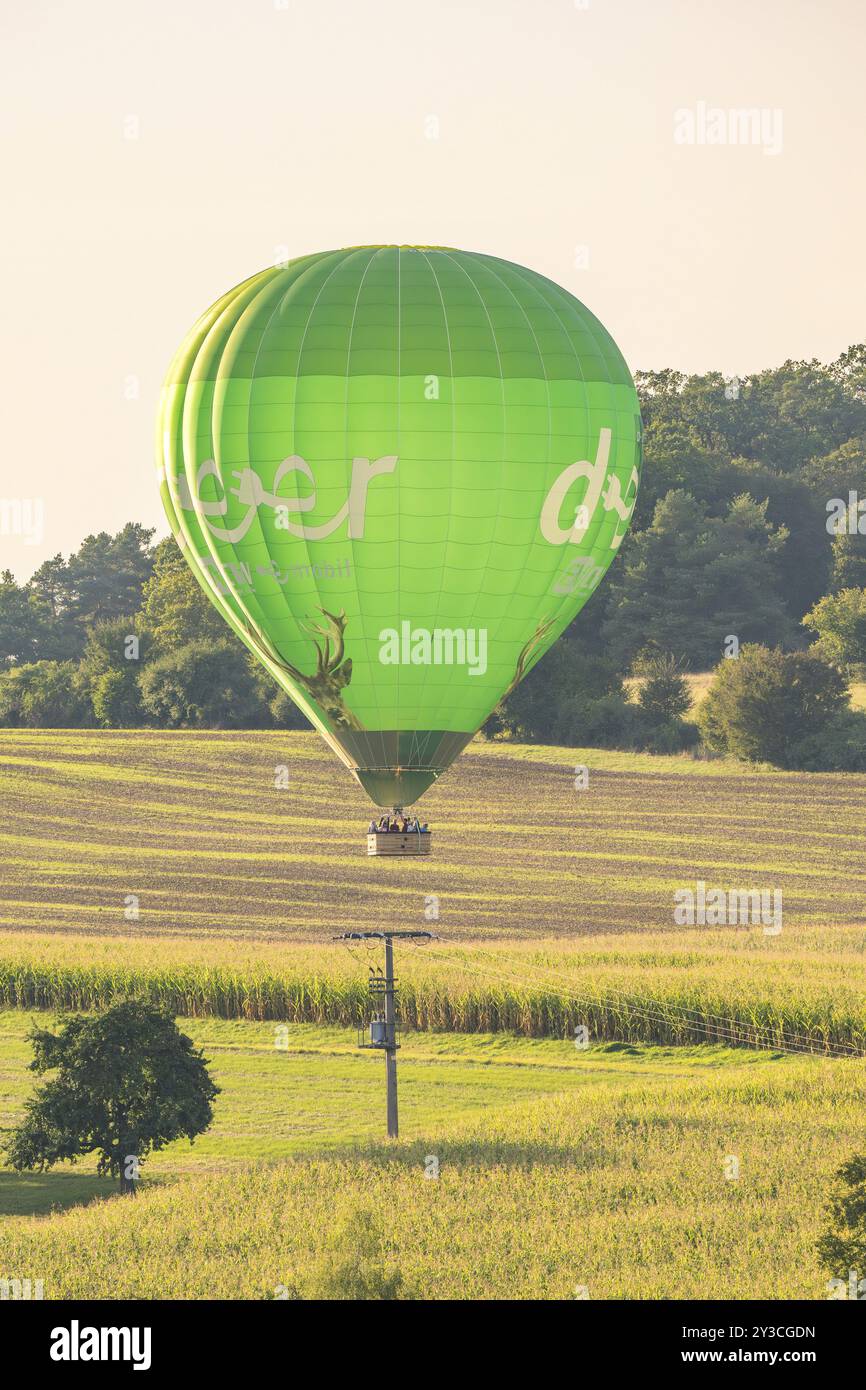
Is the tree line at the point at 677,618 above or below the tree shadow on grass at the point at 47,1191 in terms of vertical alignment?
above

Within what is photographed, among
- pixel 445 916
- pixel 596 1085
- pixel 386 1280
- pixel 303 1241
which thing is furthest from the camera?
pixel 445 916

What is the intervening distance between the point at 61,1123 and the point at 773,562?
7506 cm

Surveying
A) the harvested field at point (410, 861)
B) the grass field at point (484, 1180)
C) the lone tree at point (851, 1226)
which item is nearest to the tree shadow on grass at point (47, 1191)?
the grass field at point (484, 1180)

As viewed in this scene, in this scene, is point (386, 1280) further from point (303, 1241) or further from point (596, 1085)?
point (596, 1085)

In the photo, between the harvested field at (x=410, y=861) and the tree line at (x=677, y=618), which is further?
the tree line at (x=677, y=618)

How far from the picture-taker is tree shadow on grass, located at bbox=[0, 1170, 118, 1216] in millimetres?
43219

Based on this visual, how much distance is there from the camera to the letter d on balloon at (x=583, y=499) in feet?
136

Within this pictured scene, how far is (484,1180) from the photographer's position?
42.8 meters

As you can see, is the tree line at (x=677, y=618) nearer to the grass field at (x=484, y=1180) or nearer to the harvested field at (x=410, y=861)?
the harvested field at (x=410, y=861)

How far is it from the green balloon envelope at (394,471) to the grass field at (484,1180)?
296 inches

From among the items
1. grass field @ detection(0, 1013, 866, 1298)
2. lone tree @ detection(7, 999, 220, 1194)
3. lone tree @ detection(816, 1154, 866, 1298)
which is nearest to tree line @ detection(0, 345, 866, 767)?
grass field @ detection(0, 1013, 866, 1298)

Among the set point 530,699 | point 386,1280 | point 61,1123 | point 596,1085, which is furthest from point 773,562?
point 386,1280

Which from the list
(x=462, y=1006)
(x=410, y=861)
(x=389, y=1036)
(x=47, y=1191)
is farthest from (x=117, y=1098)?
(x=410, y=861)

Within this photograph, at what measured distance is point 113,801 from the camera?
88.4 m
